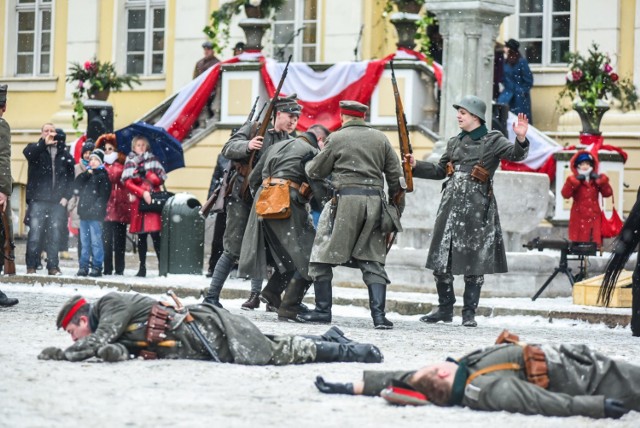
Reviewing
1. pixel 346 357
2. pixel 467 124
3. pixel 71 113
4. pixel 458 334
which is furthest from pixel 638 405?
pixel 71 113

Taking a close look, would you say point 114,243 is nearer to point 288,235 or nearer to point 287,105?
point 287,105

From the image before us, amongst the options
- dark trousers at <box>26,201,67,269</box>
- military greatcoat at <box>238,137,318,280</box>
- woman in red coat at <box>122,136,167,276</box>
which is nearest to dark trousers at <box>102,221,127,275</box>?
woman in red coat at <box>122,136,167,276</box>

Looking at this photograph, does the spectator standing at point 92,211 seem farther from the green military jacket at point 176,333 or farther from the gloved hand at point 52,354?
the green military jacket at point 176,333

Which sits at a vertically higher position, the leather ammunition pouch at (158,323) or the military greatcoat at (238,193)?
the military greatcoat at (238,193)

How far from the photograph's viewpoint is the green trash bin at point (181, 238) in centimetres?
1934

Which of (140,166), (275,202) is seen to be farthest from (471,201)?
(140,166)

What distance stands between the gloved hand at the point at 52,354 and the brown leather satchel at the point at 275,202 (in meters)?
3.98

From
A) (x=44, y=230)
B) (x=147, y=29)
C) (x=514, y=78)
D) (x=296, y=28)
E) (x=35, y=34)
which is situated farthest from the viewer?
(x=35, y=34)

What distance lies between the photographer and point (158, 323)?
382 inches

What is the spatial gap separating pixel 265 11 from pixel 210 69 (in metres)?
1.29

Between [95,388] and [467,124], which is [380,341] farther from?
[95,388]

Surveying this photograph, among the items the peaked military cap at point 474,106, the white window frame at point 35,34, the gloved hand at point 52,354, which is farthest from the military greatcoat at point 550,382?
the white window frame at point 35,34

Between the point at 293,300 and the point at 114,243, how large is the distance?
6442 millimetres

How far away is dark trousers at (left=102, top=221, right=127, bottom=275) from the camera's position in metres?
19.7
